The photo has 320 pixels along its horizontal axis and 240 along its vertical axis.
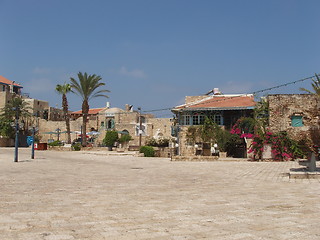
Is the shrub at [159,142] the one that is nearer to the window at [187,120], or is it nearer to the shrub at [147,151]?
Result: the window at [187,120]

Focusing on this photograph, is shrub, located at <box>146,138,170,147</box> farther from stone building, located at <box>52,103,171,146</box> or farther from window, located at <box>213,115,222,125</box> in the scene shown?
window, located at <box>213,115,222,125</box>

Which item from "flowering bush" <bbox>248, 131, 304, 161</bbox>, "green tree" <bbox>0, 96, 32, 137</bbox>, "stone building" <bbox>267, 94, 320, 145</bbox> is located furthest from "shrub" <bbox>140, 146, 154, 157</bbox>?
"green tree" <bbox>0, 96, 32, 137</bbox>

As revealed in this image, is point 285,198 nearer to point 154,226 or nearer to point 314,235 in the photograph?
point 314,235

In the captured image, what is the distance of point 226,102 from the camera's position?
3102 centimetres

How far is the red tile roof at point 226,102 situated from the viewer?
2897cm

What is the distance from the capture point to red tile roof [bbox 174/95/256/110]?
95.0 feet

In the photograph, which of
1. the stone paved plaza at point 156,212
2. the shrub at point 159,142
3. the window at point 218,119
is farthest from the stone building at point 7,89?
the stone paved plaza at point 156,212

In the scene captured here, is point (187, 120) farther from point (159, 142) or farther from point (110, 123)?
point (110, 123)

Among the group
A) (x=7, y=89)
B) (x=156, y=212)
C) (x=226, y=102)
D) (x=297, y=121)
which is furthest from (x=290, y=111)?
(x=7, y=89)

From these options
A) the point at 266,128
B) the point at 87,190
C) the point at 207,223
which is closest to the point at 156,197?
the point at 87,190

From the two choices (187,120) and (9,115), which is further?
(9,115)

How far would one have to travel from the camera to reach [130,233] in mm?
4465

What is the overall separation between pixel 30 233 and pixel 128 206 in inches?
89.9

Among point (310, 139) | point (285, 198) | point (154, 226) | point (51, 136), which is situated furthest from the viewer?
point (51, 136)
